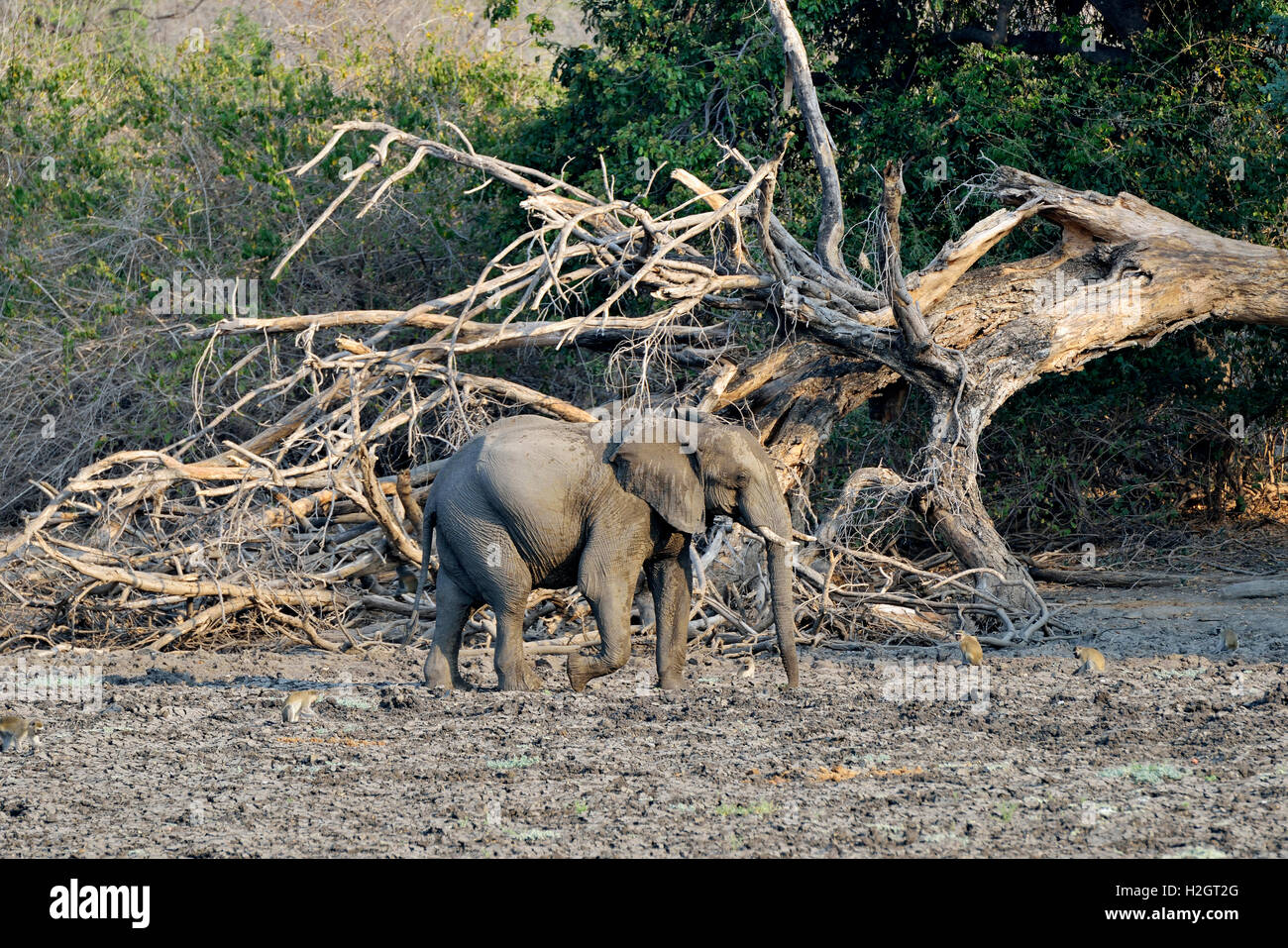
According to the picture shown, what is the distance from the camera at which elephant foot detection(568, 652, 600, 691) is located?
302 inches

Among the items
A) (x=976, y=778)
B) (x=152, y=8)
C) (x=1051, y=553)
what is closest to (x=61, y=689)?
(x=976, y=778)

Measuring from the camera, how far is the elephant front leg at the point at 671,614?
7.88m

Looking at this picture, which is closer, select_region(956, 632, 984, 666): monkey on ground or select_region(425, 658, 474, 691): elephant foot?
select_region(425, 658, 474, 691): elephant foot

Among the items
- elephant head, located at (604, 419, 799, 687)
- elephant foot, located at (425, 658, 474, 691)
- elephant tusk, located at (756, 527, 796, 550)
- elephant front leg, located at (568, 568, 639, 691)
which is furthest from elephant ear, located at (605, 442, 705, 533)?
elephant foot, located at (425, 658, 474, 691)

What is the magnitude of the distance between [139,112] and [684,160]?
5.89m

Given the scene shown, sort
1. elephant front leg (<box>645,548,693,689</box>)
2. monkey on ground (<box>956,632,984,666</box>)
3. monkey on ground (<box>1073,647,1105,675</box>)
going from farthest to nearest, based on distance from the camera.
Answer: monkey on ground (<box>956,632,984,666</box>) → monkey on ground (<box>1073,647,1105,675</box>) → elephant front leg (<box>645,548,693,689</box>)

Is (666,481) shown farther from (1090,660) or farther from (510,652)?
(1090,660)

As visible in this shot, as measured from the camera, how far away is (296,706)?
23.7ft

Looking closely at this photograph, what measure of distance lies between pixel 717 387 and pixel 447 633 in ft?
9.67

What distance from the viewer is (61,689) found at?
26.7ft

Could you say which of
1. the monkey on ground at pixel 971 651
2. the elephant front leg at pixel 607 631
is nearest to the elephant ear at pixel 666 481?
the elephant front leg at pixel 607 631

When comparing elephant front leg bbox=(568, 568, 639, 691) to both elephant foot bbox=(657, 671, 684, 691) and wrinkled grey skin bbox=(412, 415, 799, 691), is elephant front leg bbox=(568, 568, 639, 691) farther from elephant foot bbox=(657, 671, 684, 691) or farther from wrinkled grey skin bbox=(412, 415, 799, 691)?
elephant foot bbox=(657, 671, 684, 691)

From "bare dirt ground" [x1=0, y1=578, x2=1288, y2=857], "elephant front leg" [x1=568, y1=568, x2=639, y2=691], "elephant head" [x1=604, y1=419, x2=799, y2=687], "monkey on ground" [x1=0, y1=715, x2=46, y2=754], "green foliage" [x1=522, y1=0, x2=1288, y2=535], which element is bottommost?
"bare dirt ground" [x1=0, y1=578, x2=1288, y2=857]

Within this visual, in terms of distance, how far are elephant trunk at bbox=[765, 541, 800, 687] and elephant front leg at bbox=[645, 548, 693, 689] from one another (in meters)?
0.59
